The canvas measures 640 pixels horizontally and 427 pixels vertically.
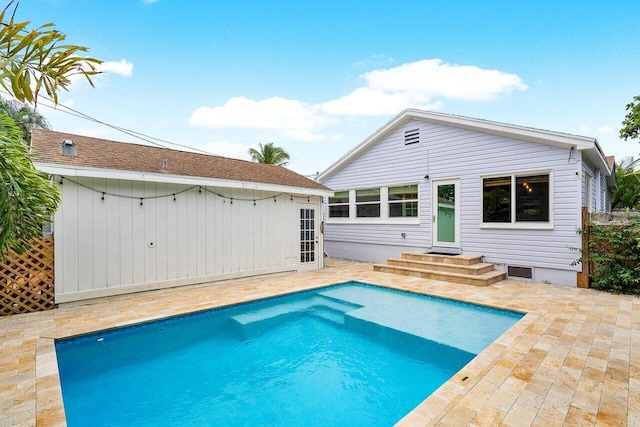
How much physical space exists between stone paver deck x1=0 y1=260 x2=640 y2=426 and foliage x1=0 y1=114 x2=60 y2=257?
1.39 meters

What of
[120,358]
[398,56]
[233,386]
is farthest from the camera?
[398,56]

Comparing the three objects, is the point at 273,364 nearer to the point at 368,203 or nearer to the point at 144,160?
the point at 144,160

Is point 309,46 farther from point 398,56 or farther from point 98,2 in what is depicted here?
point 98,2

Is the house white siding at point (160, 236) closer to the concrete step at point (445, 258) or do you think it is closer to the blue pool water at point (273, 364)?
the blue pool water at point (273, 364)

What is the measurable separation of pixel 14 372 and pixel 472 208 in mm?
9545

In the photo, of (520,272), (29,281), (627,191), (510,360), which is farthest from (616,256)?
(627,191)

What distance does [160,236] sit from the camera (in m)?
6.82

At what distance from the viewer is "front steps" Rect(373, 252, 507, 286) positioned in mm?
7434

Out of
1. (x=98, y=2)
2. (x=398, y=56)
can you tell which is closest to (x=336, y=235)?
(x=398, y=56)

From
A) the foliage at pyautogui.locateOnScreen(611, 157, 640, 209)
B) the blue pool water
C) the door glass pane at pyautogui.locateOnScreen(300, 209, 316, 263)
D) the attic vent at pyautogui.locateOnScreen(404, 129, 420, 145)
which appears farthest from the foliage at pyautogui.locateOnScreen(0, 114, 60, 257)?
the foliage at pyautogui.locateOnScreen(611, 157, 640, 209)

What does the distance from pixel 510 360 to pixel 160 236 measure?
6.77m

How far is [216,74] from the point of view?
45.3 ft

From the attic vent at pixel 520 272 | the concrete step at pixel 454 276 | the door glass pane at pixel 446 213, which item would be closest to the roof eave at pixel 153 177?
the concrete step at pixel 454 276

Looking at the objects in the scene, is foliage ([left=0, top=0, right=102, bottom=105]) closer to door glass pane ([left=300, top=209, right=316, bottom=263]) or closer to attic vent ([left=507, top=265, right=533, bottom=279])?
door glass pane ([left=300, top=209, right=316, bottom=263])
